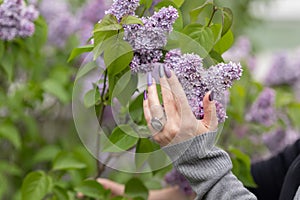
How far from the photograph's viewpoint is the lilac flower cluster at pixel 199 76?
3.62 feet

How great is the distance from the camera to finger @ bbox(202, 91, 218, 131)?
1.09m

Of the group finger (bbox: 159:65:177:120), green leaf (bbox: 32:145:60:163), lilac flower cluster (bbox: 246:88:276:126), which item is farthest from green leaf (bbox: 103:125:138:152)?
green leaf (bbox: 32:145:60:163)

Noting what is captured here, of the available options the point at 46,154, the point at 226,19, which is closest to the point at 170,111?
the point at 226,19

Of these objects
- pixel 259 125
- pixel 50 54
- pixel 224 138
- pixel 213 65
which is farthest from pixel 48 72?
pixel 213 65

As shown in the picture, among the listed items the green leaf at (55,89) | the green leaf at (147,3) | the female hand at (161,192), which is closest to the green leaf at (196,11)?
the green leaf at (147,3)

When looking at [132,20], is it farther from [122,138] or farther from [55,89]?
[55,89]

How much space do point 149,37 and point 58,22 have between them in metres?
1.01

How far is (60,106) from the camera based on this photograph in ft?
7.48

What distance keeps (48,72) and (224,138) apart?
0.65 m

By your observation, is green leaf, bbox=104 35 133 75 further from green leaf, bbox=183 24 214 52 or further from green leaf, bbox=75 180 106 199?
green leaf, bbox=75 180 106 199

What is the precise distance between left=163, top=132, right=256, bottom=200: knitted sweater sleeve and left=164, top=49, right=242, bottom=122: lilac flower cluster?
0.22 feet

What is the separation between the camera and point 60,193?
1535 mm

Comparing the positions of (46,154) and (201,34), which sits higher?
(201,34)

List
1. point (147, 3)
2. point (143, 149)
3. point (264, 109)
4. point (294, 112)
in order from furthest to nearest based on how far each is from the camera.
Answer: point (294, 112)
point (264, 109)
point (143, 149)
point (147, 3)
